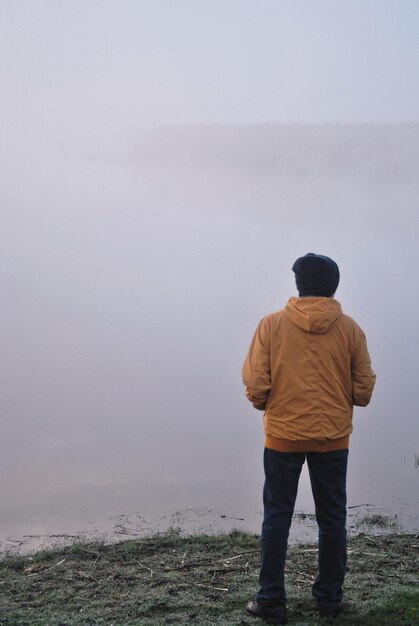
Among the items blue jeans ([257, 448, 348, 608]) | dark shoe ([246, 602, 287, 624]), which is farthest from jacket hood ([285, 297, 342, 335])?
dark shoe ([246, 602, 287, 624])

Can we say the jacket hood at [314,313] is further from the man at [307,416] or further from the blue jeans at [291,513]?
the blue jeans at [291,513]

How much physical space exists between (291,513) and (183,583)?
1563 mm

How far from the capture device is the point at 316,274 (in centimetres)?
462

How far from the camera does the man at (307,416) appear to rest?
4.45 meters

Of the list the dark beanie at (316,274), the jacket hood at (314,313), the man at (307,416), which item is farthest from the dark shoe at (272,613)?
the dark beanie at (316,274)

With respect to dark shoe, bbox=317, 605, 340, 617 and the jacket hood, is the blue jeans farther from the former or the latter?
the jacket hood

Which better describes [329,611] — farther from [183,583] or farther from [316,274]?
[316,274]

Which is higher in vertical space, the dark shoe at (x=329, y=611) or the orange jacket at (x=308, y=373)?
the orange jacket at (x=308, y=373)

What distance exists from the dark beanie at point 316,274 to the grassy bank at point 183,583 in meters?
2.10

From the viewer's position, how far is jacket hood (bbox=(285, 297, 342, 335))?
446cm

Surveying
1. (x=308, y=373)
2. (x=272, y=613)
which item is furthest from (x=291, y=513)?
(x=308, y=373)

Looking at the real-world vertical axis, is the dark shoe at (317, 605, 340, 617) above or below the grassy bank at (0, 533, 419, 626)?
above

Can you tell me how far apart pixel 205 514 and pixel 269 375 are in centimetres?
590

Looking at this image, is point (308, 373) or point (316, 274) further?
point (316, 274)
